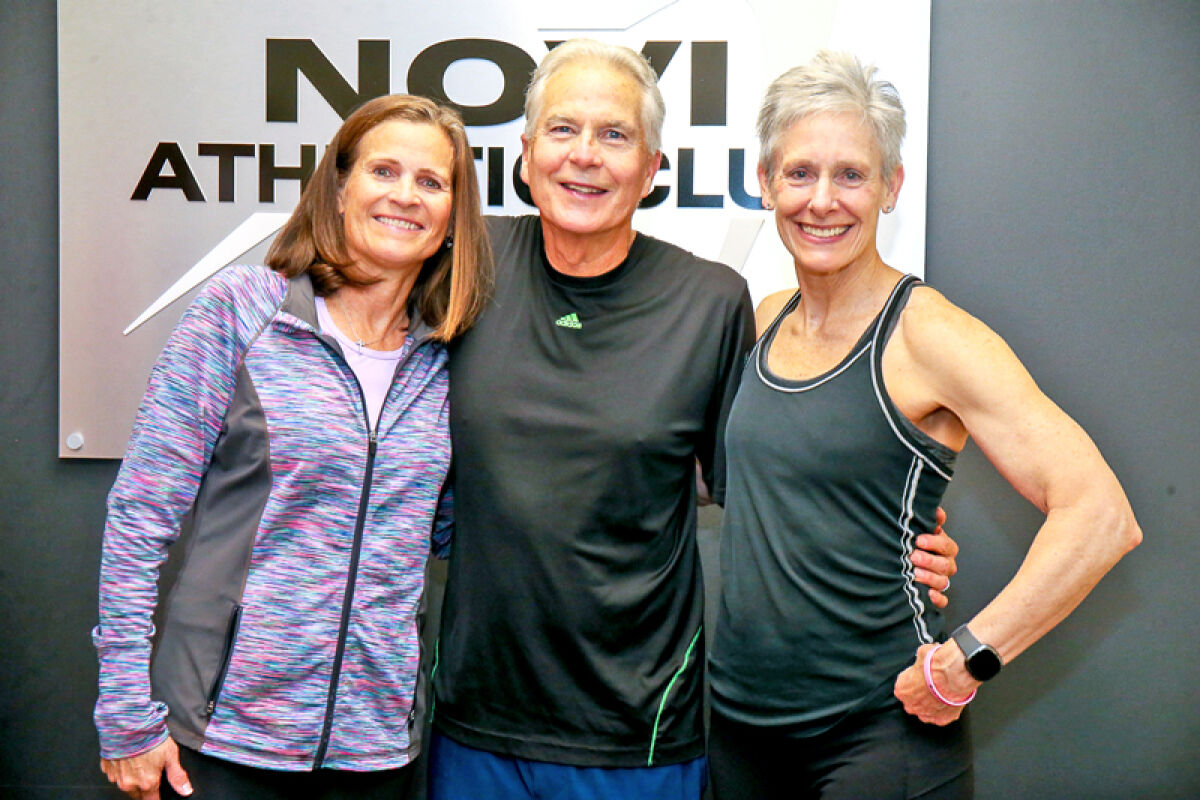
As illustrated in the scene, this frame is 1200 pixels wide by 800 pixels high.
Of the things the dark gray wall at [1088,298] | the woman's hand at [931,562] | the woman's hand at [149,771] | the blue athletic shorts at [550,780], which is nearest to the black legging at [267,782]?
the woman's hand at [149,771]

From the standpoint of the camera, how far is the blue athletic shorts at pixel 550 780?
1.59 m

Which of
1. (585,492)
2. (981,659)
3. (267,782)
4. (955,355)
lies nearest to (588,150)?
(585,492)

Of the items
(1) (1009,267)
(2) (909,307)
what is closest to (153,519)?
(2) (909,307)

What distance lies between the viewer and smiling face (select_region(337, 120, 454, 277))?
163 cm

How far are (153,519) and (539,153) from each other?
94 centimetres

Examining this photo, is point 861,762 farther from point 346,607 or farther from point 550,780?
point 346,607

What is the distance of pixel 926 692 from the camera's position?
1359mm

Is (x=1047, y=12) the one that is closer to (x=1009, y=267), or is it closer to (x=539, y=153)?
(x=1009, y=267)

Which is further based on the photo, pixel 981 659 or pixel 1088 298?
pixel 1088 298

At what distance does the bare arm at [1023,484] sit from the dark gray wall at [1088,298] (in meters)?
1.38

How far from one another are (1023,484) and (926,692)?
0.34m

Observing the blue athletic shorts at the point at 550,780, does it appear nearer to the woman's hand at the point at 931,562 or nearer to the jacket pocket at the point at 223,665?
the jacket pocket at the point at 223,665

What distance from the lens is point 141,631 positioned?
1445mm

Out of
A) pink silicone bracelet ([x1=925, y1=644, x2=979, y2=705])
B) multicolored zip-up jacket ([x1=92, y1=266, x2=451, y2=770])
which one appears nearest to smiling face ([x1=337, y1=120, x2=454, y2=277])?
multicolored zip-up jacket ([x1=92, y1=266, x2=451, y2=770])
